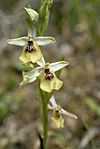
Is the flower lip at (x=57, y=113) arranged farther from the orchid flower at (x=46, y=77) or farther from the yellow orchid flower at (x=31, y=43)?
the yellow orchid flower at (x=31, y=43)

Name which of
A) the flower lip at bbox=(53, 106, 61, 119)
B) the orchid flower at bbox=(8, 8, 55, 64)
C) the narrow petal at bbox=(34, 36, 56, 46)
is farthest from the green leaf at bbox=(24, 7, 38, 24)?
the flower lip at bbox=(53, 106, 61, 119)

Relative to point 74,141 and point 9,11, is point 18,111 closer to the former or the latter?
point 74,141

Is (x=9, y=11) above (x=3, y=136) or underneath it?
above

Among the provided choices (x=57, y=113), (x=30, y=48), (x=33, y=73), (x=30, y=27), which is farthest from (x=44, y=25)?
(x=57, y=113)

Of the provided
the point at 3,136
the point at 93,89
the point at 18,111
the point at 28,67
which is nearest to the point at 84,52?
the point at 93,89

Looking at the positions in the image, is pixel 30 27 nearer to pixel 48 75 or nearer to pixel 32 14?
pixel 32 14
